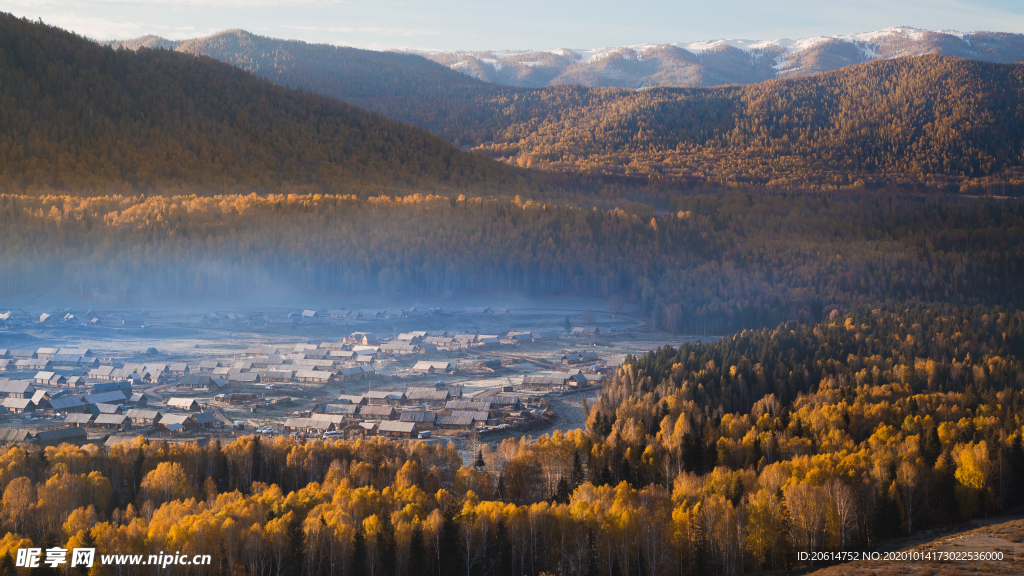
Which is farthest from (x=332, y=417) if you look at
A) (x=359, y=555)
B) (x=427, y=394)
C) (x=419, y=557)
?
(x=419, y=557)

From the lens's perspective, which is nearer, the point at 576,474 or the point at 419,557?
the point at 419,557

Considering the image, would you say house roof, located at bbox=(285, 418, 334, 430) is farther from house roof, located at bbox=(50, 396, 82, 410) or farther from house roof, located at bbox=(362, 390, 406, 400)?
house roof, located at bbox=(50, 396, 82, 410)

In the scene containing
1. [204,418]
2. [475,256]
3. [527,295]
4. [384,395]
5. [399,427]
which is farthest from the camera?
[475,256]

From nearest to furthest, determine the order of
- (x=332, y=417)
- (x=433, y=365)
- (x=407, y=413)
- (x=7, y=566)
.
Answer: 1. (x=7, y=566)
2. (x=332, y=417)
3. (x=407, y=413)
4. (x=433, y=365)

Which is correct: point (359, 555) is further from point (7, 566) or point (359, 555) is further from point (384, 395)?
point (384, 395)

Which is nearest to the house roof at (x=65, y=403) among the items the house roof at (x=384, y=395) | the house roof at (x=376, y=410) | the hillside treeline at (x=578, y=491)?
the hillside treeline at (x=578, y=491)

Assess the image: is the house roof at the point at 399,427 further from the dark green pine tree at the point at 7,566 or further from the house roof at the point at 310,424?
the dark green pine tree at the point at 7,566

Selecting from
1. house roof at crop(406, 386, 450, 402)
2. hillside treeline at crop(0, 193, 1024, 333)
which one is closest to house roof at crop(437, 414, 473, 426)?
house roof at crop(406, 386, 450, 402)

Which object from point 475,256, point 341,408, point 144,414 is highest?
point 475,256
